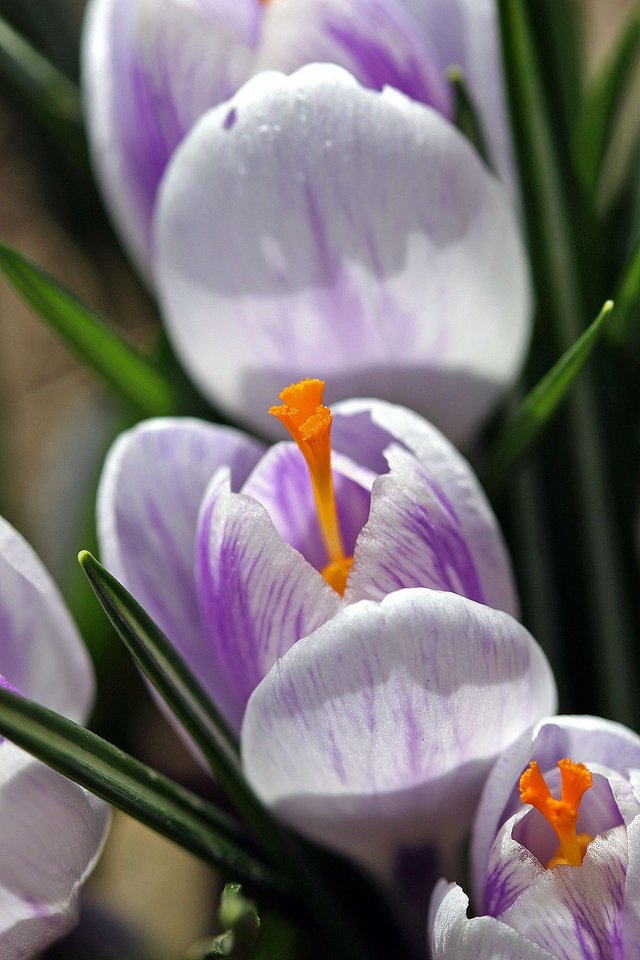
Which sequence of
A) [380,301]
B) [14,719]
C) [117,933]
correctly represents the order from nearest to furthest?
[14,719] < [380,301] < [117,933]

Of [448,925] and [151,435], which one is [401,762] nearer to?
[448,925]

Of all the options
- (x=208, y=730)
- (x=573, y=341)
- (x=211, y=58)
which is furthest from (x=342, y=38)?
(x=208, y=730)

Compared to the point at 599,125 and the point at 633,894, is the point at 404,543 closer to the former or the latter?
the point at 633,894

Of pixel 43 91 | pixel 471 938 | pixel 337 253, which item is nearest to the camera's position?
pixel 471 938

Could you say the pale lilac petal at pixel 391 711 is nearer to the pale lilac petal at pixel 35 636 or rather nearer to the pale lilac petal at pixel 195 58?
the pale lilac petal at pixel 35 636

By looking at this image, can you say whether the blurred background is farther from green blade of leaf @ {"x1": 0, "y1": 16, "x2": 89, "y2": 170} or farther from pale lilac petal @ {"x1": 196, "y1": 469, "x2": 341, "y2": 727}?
pale lilac petal @ {"x1": 196, "y1": 469, "x2": 341, "y2": 727}

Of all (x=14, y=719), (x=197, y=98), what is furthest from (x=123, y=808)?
(x=197, y=98)

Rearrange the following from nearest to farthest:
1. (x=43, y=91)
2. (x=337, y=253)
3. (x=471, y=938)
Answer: (x=471, y=938) < (x=337, y=253) < (x=43, y=91)
